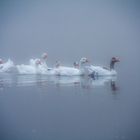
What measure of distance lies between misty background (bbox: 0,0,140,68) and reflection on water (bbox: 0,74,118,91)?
11cm

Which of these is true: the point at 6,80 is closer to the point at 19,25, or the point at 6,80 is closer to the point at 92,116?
the point at 19,25


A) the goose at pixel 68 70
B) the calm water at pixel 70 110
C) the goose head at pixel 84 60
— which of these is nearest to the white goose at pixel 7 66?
the calm water at pixel 70 110

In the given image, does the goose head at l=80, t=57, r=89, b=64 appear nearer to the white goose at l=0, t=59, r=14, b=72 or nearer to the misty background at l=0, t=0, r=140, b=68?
the misty background at l=0, t=0, r=140, b=68

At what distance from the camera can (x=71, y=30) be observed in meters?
2.20

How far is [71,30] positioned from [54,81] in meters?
0.34

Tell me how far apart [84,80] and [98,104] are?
366 mm

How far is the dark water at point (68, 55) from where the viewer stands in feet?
6.10

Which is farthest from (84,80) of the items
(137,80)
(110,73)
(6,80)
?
(6,80)

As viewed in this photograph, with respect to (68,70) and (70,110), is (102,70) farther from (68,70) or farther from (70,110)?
(70,110)

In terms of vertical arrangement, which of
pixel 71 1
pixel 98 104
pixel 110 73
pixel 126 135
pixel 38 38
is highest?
pixel 71 1

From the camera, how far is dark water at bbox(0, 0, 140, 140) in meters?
1.86

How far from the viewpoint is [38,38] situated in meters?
2.25

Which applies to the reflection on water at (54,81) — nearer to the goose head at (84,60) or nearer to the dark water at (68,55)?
the dark water at (68,55)

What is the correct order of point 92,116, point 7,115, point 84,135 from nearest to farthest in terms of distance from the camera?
1. point 84,135
2. point 92,116
3. point 7,115
